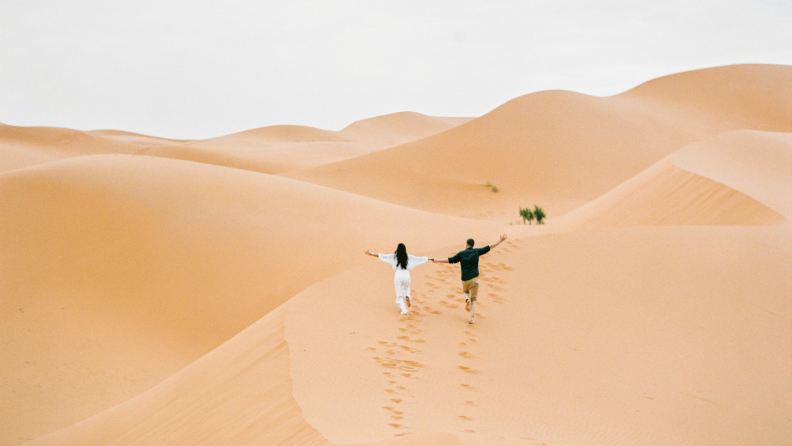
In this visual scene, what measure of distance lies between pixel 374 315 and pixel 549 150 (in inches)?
1342

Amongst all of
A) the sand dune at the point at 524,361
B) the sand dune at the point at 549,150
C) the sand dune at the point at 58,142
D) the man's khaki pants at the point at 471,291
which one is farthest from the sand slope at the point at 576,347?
the sand dune at the point at 58,142

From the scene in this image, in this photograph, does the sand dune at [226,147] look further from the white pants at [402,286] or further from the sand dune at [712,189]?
the white pants at [402,286]

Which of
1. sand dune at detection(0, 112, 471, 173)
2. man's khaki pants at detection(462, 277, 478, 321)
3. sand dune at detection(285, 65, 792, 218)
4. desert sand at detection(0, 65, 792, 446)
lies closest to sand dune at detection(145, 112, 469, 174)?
sand dune at detection(0, 112, 471, 173)

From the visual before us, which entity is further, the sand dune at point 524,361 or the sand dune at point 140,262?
the sand dune at point 140,262

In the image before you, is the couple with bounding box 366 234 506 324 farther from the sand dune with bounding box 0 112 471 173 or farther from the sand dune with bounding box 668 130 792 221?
the sand dune with bounding box 0 112 471 173

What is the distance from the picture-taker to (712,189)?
14.5 meters

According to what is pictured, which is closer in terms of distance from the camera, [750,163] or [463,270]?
[463,270]

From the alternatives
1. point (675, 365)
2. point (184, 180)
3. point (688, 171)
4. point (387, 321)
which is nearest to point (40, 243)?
point (184, 180)

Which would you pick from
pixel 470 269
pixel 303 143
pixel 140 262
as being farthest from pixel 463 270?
pixel 303 143

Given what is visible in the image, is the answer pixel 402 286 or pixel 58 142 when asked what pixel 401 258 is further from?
pixel 58 142

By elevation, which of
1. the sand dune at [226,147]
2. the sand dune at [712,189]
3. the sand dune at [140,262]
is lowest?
the sand dune at [140,262]

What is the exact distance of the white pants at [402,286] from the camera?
848 centimetres

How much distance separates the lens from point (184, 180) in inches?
767

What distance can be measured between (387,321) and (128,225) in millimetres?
10482
